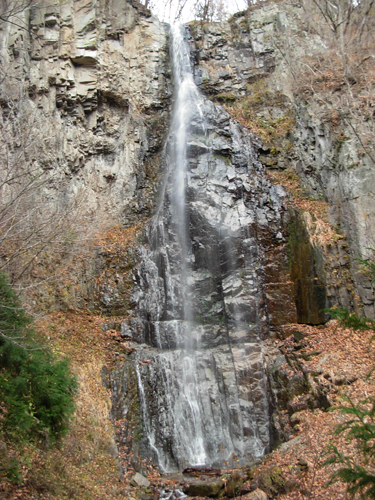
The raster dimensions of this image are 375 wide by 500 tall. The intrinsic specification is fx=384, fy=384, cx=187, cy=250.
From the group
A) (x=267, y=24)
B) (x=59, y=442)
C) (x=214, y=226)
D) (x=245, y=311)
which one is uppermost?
(x=267, y=24)

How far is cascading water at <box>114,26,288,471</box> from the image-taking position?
9.73 meters

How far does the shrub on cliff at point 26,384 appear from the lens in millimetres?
5781

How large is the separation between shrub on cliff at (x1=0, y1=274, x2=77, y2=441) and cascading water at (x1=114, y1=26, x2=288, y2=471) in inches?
134

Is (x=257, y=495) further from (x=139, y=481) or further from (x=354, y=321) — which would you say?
(x=354, y=321)

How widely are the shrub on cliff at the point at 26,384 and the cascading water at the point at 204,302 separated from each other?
3.40m

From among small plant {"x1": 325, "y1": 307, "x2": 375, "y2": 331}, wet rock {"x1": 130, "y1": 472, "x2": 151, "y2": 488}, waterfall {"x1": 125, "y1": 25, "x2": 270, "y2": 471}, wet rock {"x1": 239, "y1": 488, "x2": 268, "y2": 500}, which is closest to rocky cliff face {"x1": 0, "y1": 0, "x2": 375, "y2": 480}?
waterfall {"x1": 125, "y1": 25, "x2": 270, "y2": 471}

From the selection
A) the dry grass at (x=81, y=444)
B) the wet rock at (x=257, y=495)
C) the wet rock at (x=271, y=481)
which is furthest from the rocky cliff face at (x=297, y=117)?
the dry grass at (x=81, y=444)

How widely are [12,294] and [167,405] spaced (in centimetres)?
543

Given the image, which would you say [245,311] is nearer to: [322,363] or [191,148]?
[322,363]

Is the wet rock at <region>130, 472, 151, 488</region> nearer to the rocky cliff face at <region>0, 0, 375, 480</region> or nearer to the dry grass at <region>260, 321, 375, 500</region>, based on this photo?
the rocky cliff face at <region>0, 0, 375, 480</region>

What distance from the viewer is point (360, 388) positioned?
27.0 ft

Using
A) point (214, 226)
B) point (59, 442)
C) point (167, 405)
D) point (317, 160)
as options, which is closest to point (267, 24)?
point (317, 160)

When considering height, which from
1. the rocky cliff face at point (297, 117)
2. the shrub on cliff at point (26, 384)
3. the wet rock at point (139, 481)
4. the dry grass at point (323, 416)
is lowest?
the wet rock at point (139, 481)

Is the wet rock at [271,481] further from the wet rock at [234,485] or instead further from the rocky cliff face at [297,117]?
the rocky cliff face at [297,117]
